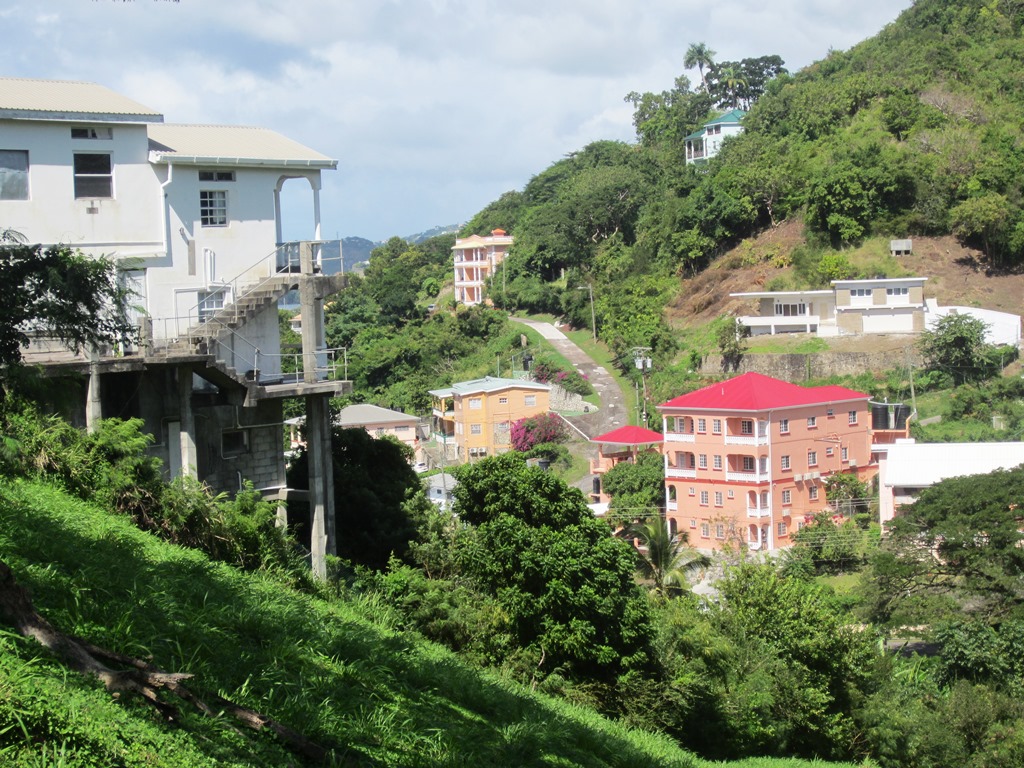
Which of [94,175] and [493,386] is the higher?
[94,175]

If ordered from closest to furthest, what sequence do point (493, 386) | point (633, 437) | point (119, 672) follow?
1. point (119, 672)
2. point (633, 437)
3. point (493, 386)

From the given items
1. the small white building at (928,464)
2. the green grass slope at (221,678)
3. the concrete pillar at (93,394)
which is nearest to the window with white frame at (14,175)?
the concrete pillar at (93,394)

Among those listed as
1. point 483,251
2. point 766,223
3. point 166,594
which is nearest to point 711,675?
point 166,594

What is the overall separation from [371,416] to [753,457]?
52.9 feet

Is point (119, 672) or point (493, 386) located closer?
point (119, 672)

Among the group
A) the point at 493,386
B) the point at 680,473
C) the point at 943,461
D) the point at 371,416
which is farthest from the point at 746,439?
the point at 371,416

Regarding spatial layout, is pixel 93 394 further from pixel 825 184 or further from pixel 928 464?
pixel 825 184

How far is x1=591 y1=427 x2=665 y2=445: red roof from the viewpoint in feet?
131

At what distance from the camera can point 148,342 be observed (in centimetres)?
1434

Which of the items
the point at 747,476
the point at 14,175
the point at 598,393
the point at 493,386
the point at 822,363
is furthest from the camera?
the point at 598,393

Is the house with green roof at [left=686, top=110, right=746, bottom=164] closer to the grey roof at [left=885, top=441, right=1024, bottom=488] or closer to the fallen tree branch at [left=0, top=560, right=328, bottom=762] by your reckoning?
the grey roof at [left=885, top=441, right=1024, bottom=488]

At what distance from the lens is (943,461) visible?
105ft

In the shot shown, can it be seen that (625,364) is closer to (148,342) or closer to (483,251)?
(483,251)

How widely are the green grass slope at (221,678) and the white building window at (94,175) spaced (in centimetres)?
654
